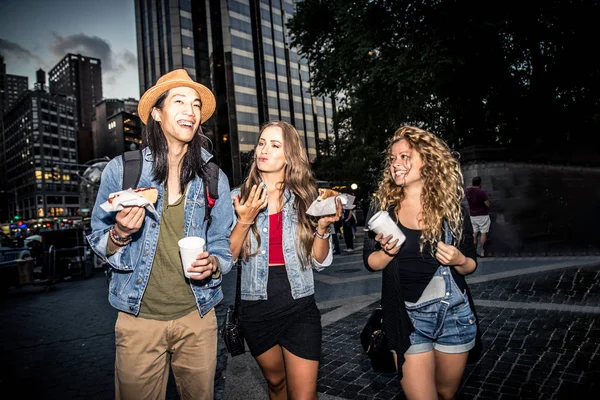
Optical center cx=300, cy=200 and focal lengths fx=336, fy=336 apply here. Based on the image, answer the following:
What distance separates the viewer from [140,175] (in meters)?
2.06

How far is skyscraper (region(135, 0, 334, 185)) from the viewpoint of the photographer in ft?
194

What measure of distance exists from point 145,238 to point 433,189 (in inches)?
79.9

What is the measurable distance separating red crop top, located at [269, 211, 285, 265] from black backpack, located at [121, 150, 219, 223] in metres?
0.51

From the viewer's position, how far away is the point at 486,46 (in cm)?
1168

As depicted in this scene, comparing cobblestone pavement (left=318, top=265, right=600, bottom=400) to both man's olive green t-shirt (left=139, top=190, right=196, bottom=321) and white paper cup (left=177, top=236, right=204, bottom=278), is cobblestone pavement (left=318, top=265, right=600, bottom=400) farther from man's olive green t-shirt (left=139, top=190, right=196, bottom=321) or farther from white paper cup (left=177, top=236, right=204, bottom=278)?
white paper cup (left=177, top=236, right=204, bottom=278)

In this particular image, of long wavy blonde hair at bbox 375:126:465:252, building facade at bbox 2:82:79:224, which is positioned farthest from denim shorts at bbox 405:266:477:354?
building facade at bbox 2:82:79:224

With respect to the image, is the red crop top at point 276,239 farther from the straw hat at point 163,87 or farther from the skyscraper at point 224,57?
the skyscraper at point 224,57

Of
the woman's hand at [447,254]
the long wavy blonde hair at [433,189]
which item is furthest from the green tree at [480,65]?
the woman's hand at [447,254]

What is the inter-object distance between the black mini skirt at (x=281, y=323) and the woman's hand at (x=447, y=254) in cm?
96

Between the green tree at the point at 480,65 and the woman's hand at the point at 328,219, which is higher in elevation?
the green tree at the point at 480,65

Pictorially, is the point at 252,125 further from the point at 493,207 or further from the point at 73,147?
the point at 73,147

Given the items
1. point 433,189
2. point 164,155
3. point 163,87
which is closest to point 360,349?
point 433,189

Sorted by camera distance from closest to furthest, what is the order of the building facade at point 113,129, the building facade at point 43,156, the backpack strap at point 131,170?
the backpack strap at point 131,170 → the building facade at point 43,156 → the building facade at point 113,129

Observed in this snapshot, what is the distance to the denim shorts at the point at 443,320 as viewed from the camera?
7.34 feet
